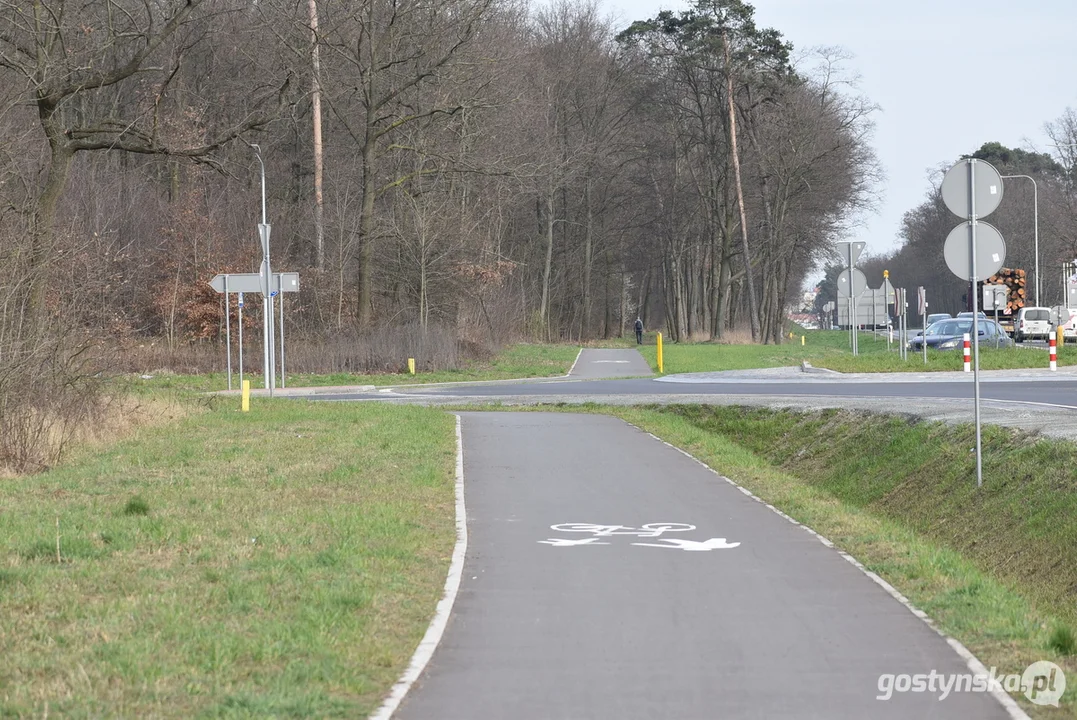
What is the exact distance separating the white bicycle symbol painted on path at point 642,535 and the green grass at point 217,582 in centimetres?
102

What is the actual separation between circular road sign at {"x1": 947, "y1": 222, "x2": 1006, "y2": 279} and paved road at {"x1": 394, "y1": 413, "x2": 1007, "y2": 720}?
3.27 m

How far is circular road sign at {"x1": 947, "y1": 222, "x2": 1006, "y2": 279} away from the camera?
13.9 metres

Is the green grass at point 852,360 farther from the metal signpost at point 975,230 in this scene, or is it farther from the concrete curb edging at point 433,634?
the concrete curb edging at point 433,634

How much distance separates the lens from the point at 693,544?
11148 mm

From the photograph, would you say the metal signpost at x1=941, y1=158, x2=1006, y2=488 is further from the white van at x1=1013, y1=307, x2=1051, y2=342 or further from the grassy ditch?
the white van at x1=1013, y1=307, x2=1051, y2=342

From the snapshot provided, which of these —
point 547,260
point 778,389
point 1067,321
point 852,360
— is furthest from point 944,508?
point 1067,321

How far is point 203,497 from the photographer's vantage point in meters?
13.0

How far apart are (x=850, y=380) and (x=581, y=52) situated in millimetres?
35109

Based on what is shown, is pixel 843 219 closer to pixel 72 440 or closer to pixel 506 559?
pixel 72 440

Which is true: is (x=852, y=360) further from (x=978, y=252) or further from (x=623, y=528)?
(x=623, y=528)

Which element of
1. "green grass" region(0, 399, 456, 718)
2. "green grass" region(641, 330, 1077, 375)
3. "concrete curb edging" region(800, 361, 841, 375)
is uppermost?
"green grass" region(641, 330, 1077, 375)

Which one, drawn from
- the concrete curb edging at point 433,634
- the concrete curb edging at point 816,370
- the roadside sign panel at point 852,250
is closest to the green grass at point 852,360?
the concrete curb edging at point 816,370

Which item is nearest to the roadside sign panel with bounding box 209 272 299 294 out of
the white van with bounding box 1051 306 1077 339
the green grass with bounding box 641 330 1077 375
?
the green grass with bounding box 641 330 1077 375

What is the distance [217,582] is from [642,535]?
414 centimetres
